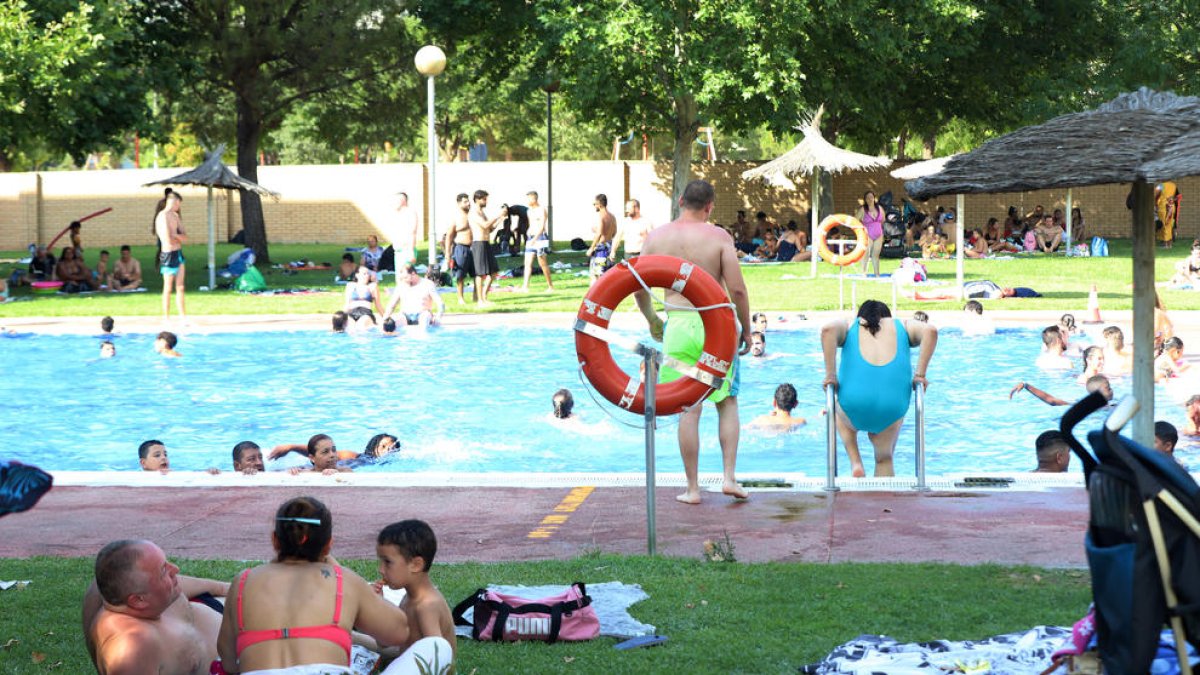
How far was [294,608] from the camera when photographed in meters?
4.04

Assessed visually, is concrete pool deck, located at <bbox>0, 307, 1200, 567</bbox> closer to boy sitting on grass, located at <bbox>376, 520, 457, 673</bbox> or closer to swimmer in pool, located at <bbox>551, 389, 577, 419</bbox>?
boy sitting on grass, located at <bbox>376, 520, 457, 673</bbox>

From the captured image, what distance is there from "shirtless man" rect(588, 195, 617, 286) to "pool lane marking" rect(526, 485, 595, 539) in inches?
462

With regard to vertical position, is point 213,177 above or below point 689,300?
above

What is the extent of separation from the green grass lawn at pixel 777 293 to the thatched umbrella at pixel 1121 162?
323 inches

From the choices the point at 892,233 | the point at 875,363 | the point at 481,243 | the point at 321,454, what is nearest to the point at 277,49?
the point at 481,243

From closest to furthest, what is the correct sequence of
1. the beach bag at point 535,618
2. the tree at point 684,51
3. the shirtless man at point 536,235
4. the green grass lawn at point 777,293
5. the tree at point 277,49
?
the beach bag at point 535,618 < the green grass lawn at point 777,293 < the shirtless man at point 536,235 < the tree at point 277,49 < the tree at point 684,51

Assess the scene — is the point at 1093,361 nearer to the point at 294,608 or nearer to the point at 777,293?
the point at 777,293

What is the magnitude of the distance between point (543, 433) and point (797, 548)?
5907 mm

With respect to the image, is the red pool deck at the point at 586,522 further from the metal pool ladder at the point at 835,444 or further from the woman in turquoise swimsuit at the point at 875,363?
the woman in turquoise swimsuit at the point at 875,363

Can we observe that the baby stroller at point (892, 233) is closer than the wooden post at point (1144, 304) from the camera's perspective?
No

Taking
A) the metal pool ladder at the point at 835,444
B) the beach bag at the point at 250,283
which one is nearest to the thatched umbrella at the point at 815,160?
the beach bag at the point at 250,283

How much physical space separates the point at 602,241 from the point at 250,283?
546 cm

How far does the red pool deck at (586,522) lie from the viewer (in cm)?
624

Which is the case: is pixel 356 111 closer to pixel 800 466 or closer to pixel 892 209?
pixel 892 209
